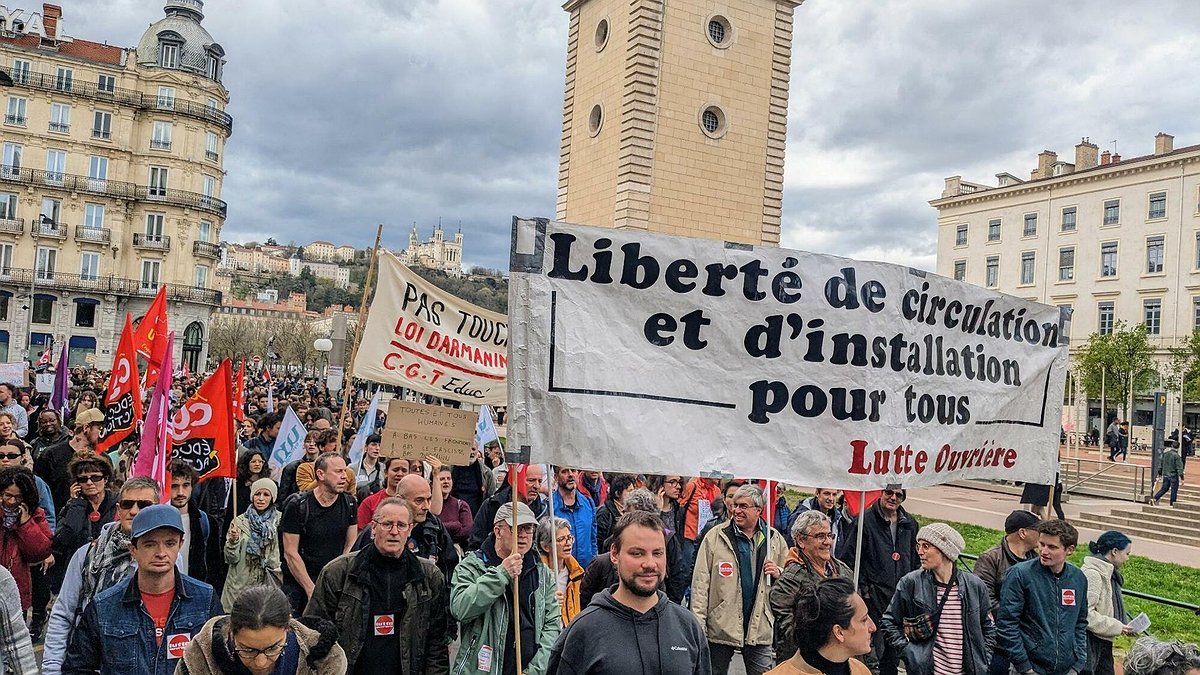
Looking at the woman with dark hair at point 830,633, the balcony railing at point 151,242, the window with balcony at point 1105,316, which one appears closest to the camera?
the woman with dark hair at point 830,633

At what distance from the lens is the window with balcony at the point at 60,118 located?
64062mm

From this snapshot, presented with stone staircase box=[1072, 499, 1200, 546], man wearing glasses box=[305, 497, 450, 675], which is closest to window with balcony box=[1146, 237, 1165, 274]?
stone staircase box=[1072, 499, 1200, 546]

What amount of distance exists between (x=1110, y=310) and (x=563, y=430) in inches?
2596

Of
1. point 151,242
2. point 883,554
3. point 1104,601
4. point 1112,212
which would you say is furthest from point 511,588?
point 151,242

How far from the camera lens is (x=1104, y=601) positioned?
6609mm

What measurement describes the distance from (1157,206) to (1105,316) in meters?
7.41

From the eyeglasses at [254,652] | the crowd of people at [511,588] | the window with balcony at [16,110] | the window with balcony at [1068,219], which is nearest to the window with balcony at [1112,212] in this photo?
the window with balcony at [1068,219]

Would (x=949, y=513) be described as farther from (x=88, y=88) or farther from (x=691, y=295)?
(x=88, y=88)

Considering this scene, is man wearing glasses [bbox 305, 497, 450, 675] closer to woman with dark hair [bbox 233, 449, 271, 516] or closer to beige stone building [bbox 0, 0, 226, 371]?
woman with dark hair [bbox 233, 449, 271, 516]

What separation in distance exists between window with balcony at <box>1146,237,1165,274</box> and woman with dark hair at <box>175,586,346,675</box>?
65.2 meters

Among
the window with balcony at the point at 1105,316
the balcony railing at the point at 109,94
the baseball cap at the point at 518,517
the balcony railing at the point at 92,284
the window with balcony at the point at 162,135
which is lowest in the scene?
the baseball cap at the point at 518,517

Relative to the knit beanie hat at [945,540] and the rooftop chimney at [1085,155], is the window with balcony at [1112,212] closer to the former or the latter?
the rooftop chimney at [1085,155]

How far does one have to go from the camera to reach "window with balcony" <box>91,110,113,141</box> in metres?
64.8

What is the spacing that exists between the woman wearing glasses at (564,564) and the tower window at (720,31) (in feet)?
72.6
